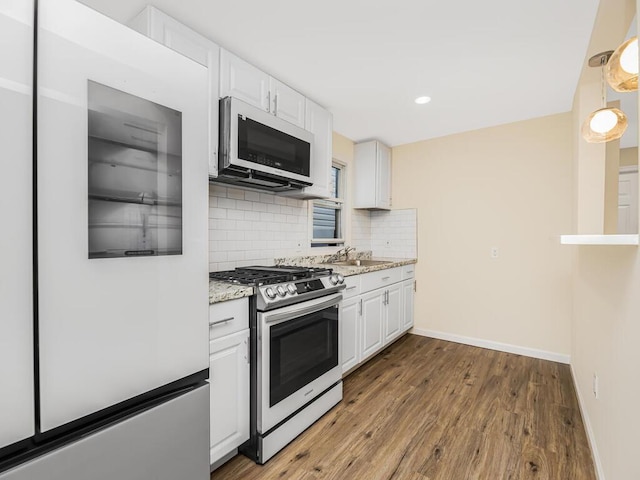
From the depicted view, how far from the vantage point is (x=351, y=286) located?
2678 millimetres

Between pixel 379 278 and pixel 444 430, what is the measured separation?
1385 millimetres

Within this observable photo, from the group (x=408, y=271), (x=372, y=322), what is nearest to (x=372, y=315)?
(x=372, y=322)

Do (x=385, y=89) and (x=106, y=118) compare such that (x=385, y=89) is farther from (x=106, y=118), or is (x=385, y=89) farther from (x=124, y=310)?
(x=124, y=310)

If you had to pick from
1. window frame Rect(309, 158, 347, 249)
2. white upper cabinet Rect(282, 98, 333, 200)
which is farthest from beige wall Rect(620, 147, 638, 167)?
white upper cabinet Rect(282, 98, 333, 200)

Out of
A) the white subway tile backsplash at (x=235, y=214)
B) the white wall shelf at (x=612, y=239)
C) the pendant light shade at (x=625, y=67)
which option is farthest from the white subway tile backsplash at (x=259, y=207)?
the pendant light shade at (x=625, y=67)

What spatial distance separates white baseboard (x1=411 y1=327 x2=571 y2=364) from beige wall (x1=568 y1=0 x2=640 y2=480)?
835 mm

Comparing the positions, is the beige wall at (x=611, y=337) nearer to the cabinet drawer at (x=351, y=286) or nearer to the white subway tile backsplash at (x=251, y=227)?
the cabinet drawer at (x=351, y=286)

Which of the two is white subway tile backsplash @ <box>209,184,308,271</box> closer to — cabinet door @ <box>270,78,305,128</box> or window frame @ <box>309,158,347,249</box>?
window frame @ <box>309,158,347,249</box>

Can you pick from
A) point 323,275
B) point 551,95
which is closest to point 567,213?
point 551,95

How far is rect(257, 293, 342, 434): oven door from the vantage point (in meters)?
1.75

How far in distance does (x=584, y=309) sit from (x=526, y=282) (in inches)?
42.0

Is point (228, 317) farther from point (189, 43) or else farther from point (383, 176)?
point (383, 176)

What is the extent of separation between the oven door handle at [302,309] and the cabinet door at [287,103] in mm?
1399

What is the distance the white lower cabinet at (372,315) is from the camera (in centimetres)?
263
